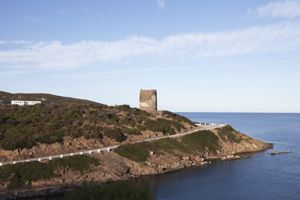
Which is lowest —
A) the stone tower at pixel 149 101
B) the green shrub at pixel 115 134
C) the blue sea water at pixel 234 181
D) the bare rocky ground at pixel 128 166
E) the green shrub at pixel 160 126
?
the blue sea water at pixel 234 181

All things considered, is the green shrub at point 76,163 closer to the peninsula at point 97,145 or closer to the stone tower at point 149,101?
the peninsula at point 97,145

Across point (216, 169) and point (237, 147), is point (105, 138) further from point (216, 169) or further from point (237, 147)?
point (237, 147)

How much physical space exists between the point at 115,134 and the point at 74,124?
6568mm

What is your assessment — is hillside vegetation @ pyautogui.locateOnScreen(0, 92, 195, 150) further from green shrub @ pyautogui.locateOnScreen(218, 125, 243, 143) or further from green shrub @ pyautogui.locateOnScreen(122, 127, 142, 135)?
green shrub @ pyautogui.locateOnScreen(218, 125, 243, 143)

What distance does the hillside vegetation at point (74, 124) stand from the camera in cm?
5212

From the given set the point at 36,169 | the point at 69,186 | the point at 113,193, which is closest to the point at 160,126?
the point at 69,186

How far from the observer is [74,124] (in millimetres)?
61281

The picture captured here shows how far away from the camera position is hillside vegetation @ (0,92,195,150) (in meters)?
52.1

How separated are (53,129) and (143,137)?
15685 millimetres

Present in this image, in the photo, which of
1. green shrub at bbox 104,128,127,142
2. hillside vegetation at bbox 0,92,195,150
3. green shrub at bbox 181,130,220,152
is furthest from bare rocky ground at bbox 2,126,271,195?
green shrub at bbox 104,128,127,142

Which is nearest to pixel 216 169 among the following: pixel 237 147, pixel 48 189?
pixel 237 147

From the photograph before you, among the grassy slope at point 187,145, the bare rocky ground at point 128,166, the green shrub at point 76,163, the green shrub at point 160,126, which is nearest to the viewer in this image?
the bare rocky ground at point 128,166

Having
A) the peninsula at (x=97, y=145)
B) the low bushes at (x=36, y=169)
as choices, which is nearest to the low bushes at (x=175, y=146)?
the peninsula at (x=97, y=145)

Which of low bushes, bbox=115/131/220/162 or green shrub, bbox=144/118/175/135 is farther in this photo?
green shrub, bbox=144/118/175/135
